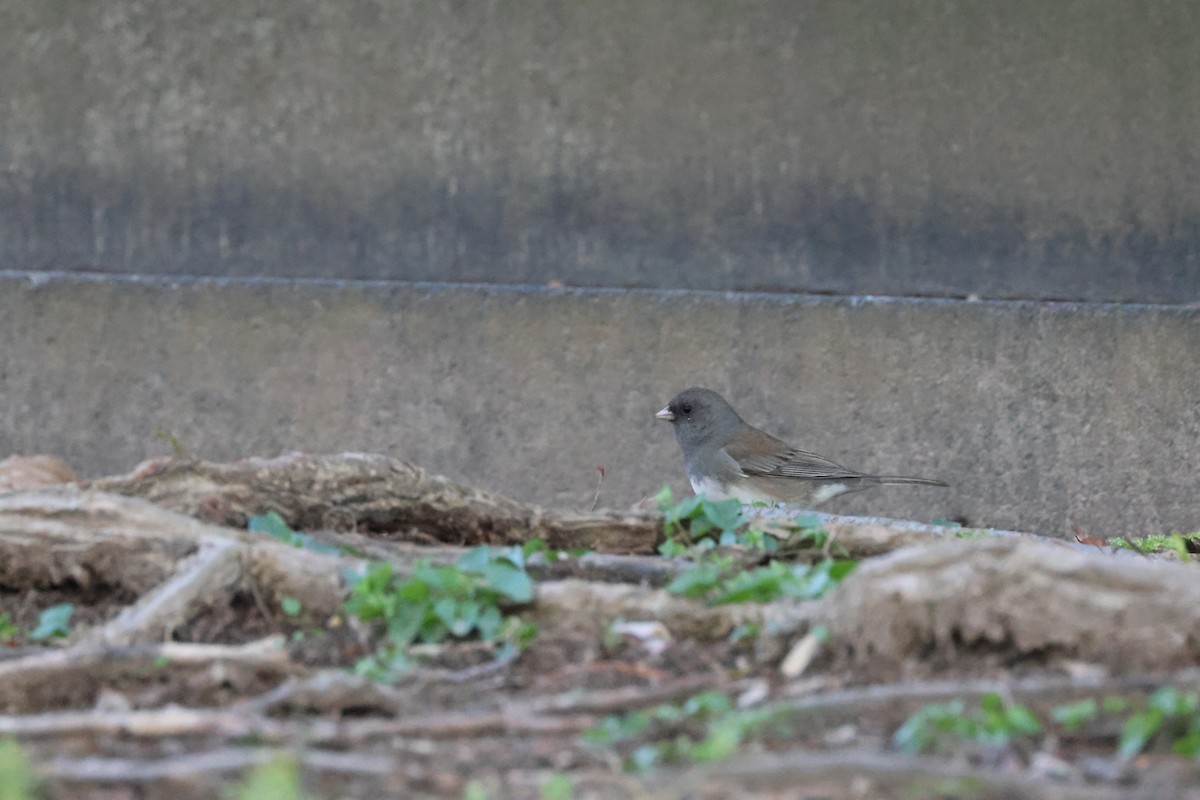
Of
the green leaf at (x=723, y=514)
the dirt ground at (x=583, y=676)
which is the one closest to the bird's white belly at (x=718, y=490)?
the green leaf at (x=723, y=514)

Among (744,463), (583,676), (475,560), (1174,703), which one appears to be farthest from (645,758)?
(744,463)

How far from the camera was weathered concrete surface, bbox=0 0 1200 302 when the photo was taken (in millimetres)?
5215

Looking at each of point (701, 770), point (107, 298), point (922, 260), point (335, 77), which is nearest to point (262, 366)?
point (107, 298)

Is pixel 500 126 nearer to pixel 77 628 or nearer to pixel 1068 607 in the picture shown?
pixel 77 628

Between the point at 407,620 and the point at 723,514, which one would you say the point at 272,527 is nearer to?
the point at 407,620

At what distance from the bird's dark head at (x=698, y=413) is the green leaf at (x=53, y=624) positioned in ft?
9.18

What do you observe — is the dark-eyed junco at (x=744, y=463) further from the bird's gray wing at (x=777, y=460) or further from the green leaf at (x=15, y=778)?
the green leaf at (x=15, y=778)

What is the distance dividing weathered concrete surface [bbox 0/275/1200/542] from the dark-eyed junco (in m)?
0.18

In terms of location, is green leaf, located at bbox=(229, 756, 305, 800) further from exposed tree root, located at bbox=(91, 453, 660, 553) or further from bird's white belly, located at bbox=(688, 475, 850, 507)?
bird's white belly, located at bbox=(688, 475, 850, 507)

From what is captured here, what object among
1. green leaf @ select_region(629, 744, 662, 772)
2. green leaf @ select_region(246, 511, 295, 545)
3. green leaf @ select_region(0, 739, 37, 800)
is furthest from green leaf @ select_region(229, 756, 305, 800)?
green leaf @ select_region(246, 511, 295, 545)

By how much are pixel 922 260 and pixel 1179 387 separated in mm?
1022

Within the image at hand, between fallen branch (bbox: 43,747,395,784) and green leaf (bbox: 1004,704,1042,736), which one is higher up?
green leaf (bbox: 1004,704,1042,736)

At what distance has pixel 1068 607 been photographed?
197 centimetres

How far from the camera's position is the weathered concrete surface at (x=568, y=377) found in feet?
16.9
